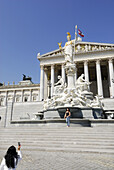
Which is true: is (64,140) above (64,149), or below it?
above

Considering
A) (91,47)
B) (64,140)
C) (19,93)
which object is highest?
(91,47)

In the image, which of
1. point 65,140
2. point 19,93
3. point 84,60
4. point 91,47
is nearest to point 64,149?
point 65,140

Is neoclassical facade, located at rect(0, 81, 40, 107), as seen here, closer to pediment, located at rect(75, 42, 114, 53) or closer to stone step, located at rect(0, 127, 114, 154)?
pediment, located at rect(75, 42, 114, 53)

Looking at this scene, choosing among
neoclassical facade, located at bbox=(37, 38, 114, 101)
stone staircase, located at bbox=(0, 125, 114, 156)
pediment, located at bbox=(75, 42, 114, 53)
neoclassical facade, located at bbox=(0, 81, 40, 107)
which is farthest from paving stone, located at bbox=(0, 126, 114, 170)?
neoclassical facade, located at bbox=(0, 81, 40, 107)

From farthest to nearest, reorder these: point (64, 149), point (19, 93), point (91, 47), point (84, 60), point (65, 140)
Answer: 1. point (19, 93)
2. point (91, 47)
3. point (84, 60)
4. point (65, 140)
5. point (64, 149)

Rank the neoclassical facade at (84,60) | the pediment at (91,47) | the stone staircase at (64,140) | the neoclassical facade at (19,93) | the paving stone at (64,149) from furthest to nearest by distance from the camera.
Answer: the neoclassical facade at (19,93), the pediment at (91,47), the neoclassical facade at (84,60), the stone staircase at (64,140), the paving stone at (64,149)

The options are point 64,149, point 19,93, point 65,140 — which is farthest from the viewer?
point 19,93

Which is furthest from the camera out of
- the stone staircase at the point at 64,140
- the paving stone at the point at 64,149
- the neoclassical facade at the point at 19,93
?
the neoclassical facade at the point at 19,93

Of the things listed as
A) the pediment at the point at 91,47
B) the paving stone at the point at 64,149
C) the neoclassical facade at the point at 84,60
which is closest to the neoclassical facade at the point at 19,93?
the neoclassical facade at the point at 84,60

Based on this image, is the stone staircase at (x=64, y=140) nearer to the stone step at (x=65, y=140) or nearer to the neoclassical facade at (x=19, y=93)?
the stone step at (x=65, y=140)

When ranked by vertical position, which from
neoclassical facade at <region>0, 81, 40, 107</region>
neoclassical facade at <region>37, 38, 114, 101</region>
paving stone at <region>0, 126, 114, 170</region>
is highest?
neoclassical facade at <region>37, 38, 114, 101</region>

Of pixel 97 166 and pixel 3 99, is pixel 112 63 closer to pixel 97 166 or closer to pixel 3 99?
pixel 97 166

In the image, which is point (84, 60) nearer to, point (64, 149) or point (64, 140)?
point (64, 140)

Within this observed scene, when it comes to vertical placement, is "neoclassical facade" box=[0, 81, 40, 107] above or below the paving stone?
above
